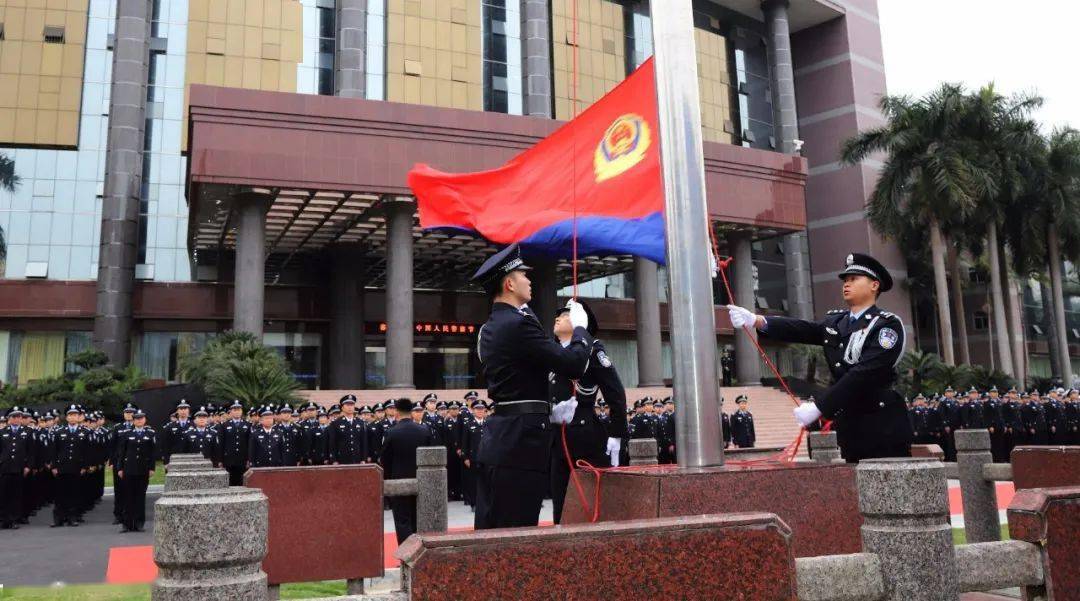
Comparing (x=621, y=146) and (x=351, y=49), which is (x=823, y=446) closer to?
(x=621, y=146)

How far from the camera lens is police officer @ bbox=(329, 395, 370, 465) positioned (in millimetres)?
14383

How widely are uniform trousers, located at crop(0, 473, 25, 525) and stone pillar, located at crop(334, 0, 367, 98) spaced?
732 inches

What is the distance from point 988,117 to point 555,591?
33956 mm

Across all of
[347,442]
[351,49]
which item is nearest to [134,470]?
[347,442]

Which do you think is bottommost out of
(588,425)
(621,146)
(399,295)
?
(588,425)

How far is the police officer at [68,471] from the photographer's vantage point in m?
12.7

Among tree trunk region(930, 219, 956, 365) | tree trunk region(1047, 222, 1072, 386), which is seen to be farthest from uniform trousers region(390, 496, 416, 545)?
tree trunk region(1047, 222, 1072, 386)

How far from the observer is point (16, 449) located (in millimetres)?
12562

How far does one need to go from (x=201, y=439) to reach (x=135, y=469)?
1.52 meters

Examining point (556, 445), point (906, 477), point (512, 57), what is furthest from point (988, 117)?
point (906, 477)

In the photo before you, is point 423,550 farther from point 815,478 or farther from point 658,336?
point 658,336

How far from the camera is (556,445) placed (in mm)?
7176

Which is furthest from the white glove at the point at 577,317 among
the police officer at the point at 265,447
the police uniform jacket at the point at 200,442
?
the police uniform jacket at the point at 200,442

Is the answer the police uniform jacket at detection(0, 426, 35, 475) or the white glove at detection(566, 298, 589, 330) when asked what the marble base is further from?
the police uniform jacket at detection(0, 426, 35, 475)
